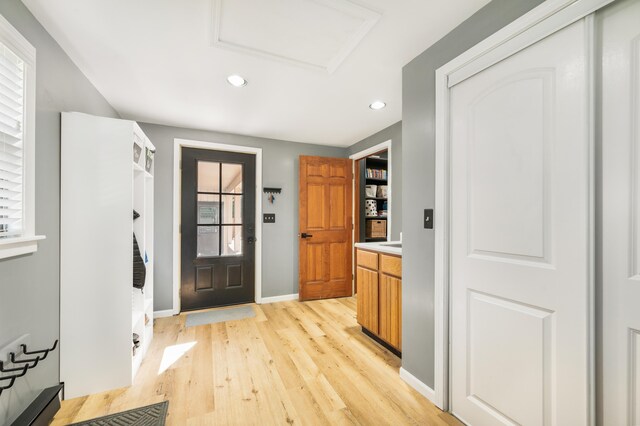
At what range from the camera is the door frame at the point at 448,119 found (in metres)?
1.03

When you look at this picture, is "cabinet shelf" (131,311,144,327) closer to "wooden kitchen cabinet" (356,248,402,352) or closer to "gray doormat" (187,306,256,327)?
"gray doormat" (187,306,256,327)

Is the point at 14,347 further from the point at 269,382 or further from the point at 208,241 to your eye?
the point at 208,241

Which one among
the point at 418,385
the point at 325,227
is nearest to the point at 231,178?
the point at 325,227

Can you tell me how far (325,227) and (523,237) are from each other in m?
2.76

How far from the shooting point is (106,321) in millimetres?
1807

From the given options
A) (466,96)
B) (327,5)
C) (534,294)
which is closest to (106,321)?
(327,5)

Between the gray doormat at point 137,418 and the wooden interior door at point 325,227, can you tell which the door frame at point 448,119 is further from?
the wooden interior door at point 325,227

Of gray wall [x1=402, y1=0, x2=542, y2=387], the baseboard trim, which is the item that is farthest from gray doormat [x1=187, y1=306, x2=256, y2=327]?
gray wall [x1=402, y1=0, x2=542, y2=387]

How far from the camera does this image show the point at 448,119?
63.0 inches

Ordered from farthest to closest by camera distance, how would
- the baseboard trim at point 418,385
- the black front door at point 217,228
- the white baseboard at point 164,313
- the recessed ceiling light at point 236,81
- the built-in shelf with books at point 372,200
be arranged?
the built-in shelf with books at point 372,200 < the black front door at point 217,228 < the white baseboard at point 164,313 < the recessed ceiling light at point 236,81 < the baseboard trim at point 418,385

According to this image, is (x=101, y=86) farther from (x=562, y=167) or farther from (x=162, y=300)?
(x=562, y=167)

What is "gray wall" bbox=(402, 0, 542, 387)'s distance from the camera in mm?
1702

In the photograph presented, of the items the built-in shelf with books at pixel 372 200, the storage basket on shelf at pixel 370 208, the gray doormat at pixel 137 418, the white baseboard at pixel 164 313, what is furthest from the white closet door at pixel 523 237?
the white baseboard at pixel 164 313

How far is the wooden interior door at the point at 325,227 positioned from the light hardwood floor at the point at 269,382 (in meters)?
1.00
